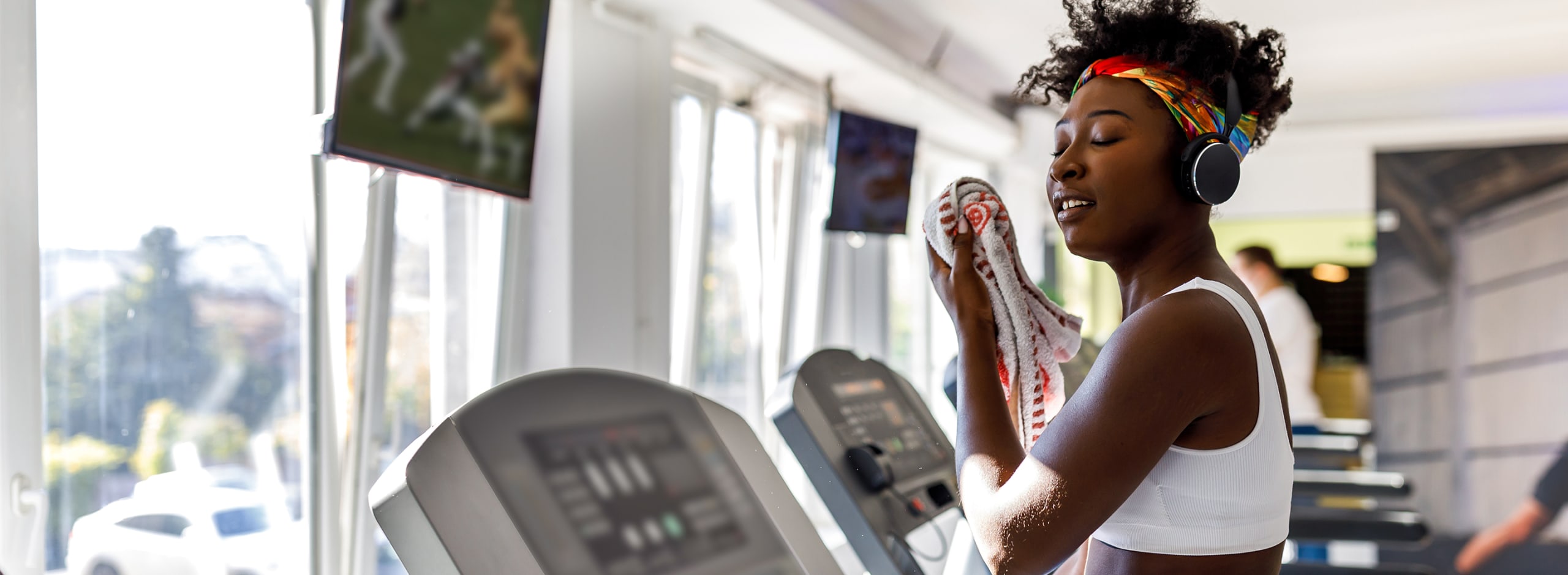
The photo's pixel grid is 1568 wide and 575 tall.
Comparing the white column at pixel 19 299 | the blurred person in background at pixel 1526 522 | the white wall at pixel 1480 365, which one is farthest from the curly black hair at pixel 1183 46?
the white wall at pixel 1480 365

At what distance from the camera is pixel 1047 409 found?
1360mm

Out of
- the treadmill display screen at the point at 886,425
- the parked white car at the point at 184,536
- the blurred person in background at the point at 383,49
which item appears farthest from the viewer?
the parked white car at the point at 184,536

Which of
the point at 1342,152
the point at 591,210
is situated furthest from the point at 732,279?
the point at 1342,152

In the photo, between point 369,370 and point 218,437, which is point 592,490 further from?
point 369,370

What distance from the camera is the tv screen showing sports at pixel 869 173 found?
3793 millimetres

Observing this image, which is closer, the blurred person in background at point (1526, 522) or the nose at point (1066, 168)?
the nose at point (1066, 168)

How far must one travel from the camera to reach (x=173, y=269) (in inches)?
87.9

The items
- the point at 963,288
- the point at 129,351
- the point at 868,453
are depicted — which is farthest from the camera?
the point at 129,351

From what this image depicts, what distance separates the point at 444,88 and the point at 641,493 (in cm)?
145

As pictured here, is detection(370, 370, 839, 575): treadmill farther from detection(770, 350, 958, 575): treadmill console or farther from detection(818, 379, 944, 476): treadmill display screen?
detection(818, 379, 944, 476): treadmill display screen

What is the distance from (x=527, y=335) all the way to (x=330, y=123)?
130 cm

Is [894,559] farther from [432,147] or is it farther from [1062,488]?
[432,147]

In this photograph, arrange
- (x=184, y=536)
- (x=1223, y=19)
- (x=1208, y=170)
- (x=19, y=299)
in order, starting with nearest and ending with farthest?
(x=1208, y=170) → (x=19, y=299) → (x=184, y=536) → (x=1223, y=19)

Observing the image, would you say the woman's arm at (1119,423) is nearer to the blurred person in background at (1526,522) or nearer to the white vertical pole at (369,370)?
the white vertical pole at (369,370)
